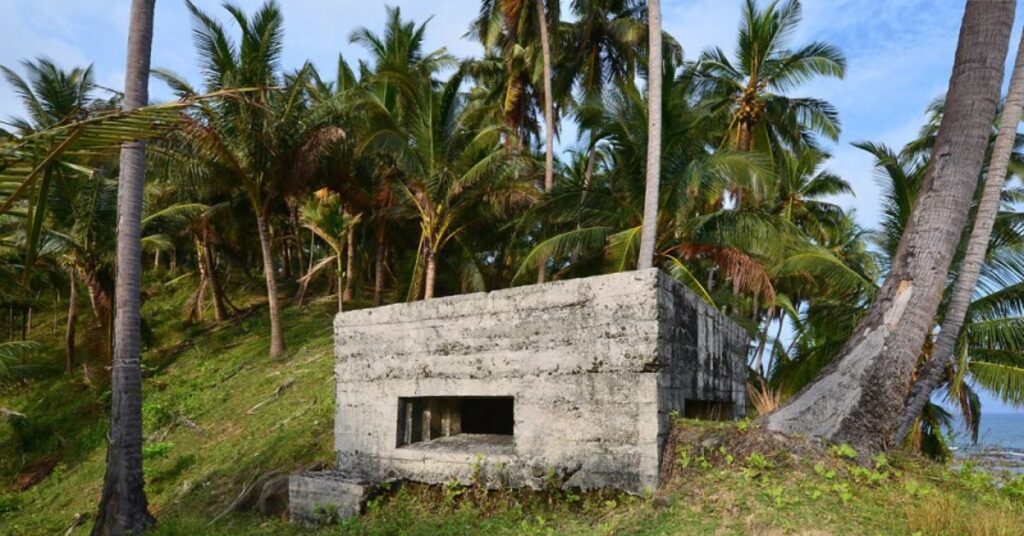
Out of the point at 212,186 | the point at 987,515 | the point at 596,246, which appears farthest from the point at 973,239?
the point at 212,186

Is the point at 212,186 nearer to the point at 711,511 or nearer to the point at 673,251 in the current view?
the point at 673,251

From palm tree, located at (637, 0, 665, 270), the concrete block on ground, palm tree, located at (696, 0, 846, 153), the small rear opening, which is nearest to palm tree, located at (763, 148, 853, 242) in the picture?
palm tree, located at (696, 0, 846, 153)

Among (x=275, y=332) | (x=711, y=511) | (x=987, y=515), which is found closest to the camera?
(x=987, y=515)

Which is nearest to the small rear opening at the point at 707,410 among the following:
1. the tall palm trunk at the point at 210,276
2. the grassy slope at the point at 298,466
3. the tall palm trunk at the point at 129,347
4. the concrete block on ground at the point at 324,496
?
the grassy slope at the point at 298,466

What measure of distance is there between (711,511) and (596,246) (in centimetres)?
813

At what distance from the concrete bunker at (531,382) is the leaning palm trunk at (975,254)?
2.02 meters

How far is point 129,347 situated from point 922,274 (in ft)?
28.7

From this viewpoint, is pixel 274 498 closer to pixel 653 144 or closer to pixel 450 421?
pixel 450 421

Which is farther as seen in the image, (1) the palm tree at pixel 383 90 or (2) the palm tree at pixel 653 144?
(1) the palm tree at pixel 383 90

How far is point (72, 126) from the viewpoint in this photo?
2.21 metres

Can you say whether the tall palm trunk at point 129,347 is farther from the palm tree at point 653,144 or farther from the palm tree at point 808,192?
the palm tree at point 808,192

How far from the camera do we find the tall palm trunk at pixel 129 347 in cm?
766

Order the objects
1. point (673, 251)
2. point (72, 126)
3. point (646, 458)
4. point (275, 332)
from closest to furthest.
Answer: point (72, 126)
point (646, 458)
point (673, 251)
point (275, 332)

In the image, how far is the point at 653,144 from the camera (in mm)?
10422
